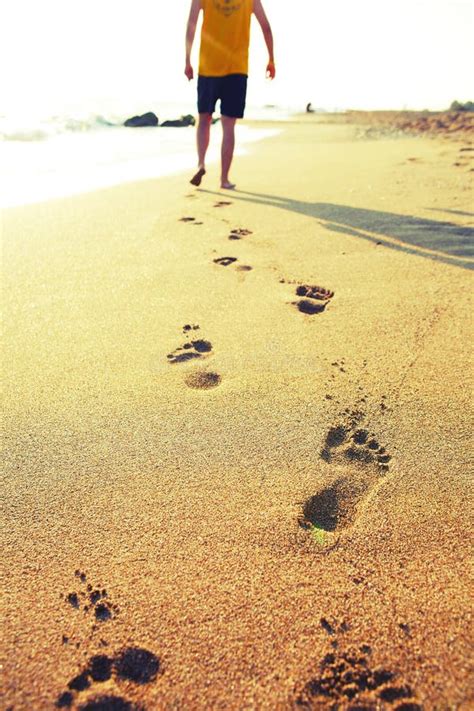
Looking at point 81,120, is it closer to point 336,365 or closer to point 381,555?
point 336,365

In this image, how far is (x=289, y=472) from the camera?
49.3 inches

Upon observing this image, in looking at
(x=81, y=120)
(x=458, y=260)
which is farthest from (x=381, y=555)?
(x=81, y=120)

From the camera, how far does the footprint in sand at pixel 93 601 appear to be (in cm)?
95

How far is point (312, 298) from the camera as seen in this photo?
82.7 inches

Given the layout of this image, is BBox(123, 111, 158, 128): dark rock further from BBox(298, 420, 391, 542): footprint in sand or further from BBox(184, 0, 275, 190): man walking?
BBox(298, 420, 391, 542): footprint in sand

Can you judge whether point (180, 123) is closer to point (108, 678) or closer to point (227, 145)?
point (227, 145)

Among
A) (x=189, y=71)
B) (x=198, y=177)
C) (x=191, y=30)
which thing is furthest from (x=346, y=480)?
(x=191, y=30)

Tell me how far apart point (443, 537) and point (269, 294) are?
3.98 feet

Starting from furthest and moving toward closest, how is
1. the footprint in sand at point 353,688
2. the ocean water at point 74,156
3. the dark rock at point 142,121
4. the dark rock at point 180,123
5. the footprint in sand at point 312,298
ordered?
1. the dark rock at point 180,123
2. the dark rock at point 142,121
3. the ocean water at point 74,156
4. the footprint in sand at point 312,298
5. the footprint in sand at point 353,688

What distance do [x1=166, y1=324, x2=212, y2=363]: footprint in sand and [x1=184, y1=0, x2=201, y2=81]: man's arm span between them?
103 inches

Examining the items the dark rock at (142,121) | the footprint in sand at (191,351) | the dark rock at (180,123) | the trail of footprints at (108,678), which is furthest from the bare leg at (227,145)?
the dark rock at (180,123)

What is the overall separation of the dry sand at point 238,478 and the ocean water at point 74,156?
69.9 inches

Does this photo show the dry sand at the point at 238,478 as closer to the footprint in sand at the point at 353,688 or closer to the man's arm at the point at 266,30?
the footprint in sand at the point at 353,688

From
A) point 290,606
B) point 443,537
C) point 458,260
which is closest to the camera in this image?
point 290,606
